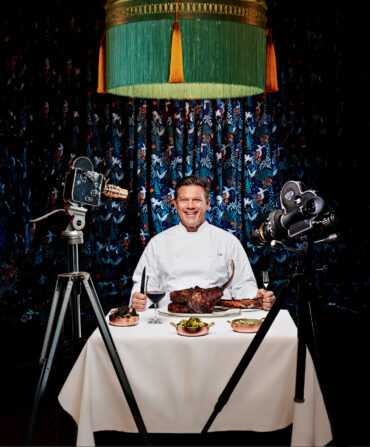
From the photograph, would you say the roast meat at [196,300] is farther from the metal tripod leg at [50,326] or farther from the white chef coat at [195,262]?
the white chef coat at [195,262]

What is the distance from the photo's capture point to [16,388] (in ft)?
11.8

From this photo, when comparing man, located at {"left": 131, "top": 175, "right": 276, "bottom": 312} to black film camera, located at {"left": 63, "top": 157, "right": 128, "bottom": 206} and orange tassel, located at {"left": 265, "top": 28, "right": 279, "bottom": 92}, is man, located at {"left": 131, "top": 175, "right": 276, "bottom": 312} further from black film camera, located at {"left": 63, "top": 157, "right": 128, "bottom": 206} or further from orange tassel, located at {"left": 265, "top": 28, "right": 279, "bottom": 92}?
orange tassel, located at {"left": 265, "top": 28, "right": 279, "bottom": 92}

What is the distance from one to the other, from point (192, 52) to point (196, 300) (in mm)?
1091

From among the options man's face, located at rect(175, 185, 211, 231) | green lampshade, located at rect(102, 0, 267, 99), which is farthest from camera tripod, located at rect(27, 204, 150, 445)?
man's face, located at rect(175, 185, 211, 231)

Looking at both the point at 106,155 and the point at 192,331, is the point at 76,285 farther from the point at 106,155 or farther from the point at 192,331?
the point at 106,155

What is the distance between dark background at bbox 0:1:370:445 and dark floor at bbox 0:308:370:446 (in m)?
0.01

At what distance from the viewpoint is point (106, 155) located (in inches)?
156

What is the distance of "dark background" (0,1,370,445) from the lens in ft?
12.3

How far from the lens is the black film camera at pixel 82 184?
2193mm

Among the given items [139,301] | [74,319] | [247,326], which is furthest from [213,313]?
[74,319]

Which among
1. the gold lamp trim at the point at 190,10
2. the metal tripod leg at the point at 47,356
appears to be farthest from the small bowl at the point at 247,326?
the gold lamp trim at the point at 190,10

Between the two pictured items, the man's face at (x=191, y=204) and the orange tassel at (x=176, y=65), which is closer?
the orange tassel at (x=176, y=65)

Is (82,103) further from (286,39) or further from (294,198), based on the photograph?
(294,198)

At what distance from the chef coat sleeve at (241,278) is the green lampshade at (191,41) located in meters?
1.58
